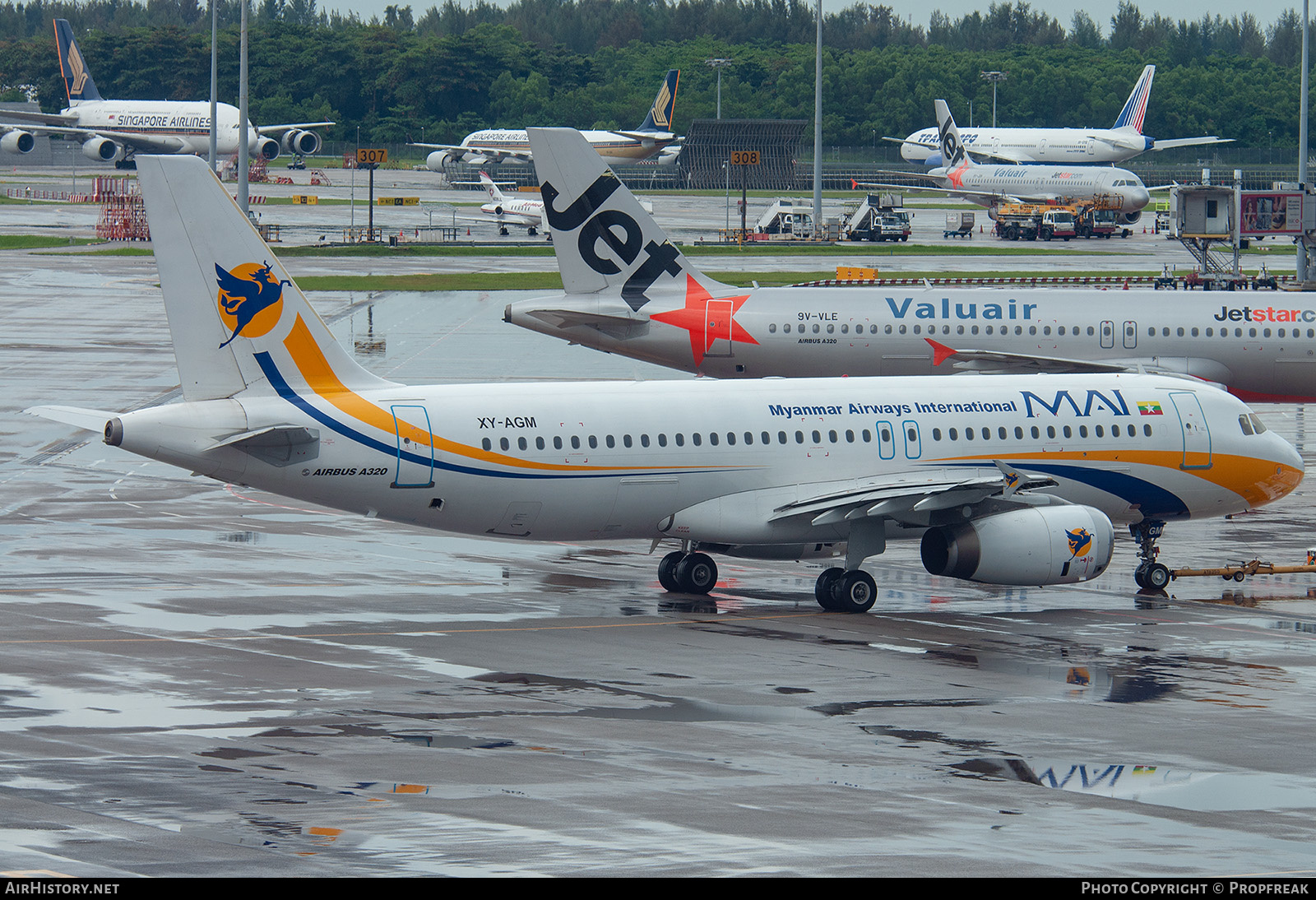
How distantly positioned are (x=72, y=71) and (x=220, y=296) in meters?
166

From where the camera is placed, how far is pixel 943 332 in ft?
176

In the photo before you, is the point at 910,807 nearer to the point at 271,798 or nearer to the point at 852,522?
the point at 271,798

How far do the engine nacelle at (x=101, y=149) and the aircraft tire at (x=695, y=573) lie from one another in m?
153

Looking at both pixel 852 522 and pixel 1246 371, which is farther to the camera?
pixel 1246 371

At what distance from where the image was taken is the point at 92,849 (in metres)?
16.8

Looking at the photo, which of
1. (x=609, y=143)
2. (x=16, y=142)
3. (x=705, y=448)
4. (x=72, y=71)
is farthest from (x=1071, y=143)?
(x=705, y=448)

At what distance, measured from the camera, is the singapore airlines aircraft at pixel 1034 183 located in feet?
484

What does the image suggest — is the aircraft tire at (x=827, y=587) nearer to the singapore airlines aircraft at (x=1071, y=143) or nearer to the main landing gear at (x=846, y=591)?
the main landing gear at (x=846, y=591)

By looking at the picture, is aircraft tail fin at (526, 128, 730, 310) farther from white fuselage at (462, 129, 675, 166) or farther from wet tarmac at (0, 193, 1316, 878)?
white fuselage at (462, 129, 675, 166)
